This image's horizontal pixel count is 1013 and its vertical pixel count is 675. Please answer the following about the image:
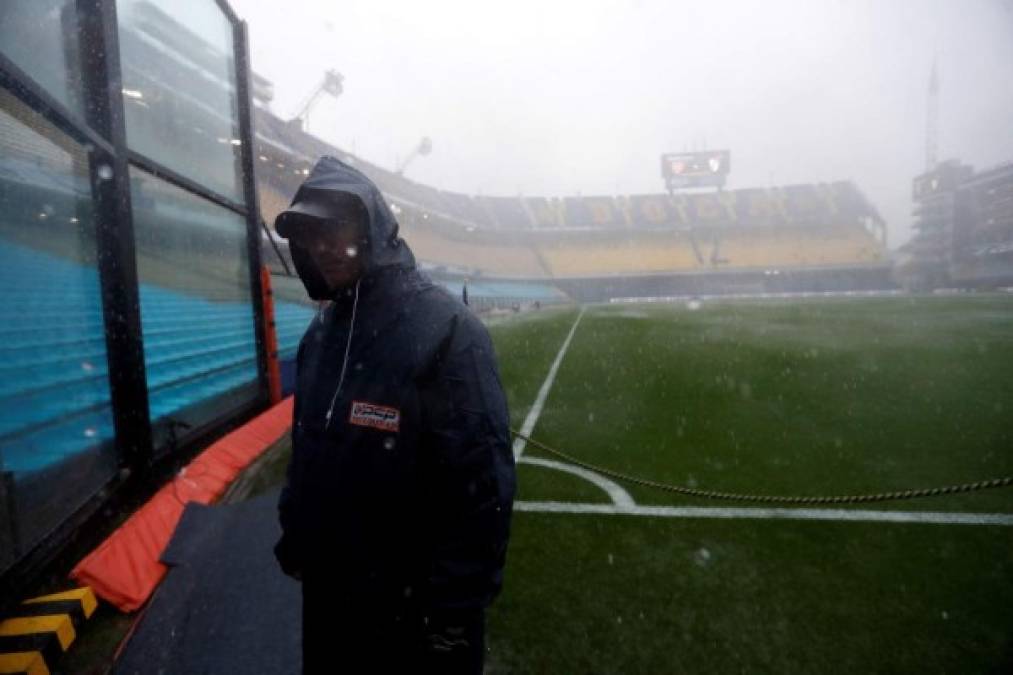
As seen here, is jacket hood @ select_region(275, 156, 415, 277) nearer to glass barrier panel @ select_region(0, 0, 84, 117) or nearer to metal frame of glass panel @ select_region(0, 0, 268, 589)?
glass barrier panel @ select_region(0, 0, 84, 117)

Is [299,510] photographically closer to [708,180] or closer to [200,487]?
[200,487]

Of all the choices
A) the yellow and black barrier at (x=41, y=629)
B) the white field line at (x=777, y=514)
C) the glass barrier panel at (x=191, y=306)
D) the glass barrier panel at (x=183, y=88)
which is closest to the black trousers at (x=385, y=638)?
the yellow and black barrier at (x=41, y=629)

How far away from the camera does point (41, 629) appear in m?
2.51

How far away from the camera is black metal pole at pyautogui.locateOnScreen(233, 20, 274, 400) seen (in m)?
6.71

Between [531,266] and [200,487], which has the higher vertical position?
[531,266]

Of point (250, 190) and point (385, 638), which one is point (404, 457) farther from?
point (250, 190)

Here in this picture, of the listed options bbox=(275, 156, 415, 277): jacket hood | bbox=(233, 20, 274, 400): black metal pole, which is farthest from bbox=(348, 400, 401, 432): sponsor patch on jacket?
bbox=(233, 20, 274, 400): black metal pole

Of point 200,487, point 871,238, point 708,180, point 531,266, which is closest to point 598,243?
point 531,266

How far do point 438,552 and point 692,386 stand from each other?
7654 mm

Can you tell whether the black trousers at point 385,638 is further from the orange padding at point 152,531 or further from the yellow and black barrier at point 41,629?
the orange padding at point 152,531

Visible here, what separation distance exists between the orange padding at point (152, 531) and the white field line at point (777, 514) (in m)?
2.45

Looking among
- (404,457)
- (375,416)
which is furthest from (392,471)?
(375,416)

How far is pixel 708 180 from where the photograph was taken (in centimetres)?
6131

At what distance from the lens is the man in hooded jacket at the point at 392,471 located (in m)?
1.57
